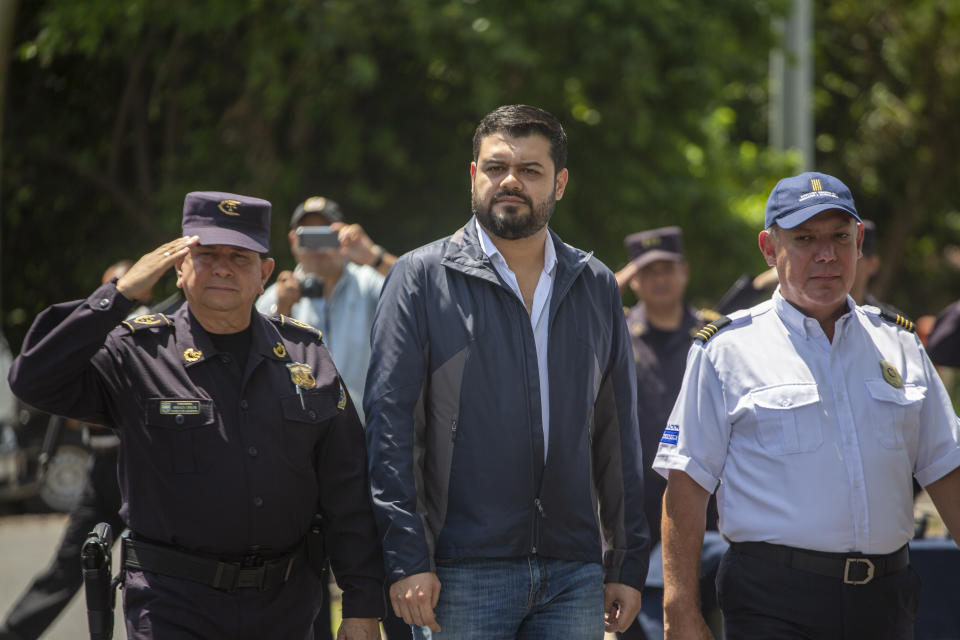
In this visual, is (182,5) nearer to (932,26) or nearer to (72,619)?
(72,619)

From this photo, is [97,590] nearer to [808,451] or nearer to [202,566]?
[202,566]

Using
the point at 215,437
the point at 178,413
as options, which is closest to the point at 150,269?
the point at 178,413

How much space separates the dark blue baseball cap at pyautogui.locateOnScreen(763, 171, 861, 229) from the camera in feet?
12.2

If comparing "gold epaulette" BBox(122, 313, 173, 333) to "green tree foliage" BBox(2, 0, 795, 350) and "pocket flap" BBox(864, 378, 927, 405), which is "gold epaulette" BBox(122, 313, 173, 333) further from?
"green tree foliage" BBox(2, 0, 795, 350)

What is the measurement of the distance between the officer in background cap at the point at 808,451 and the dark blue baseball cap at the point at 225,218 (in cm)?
145

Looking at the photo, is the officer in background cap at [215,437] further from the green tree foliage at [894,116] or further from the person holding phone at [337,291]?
the green tree foliage at [894,116]

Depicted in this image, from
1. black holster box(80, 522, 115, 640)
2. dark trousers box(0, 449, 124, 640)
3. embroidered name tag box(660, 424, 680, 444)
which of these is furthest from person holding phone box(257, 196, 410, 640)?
embroidered name tag box(660, 424, 680, 444)

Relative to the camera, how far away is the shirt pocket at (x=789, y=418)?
141 inches

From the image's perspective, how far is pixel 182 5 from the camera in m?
11.0

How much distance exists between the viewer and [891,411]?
3.63 metres

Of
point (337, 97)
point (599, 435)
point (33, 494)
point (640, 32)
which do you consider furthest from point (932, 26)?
point (599, 435)

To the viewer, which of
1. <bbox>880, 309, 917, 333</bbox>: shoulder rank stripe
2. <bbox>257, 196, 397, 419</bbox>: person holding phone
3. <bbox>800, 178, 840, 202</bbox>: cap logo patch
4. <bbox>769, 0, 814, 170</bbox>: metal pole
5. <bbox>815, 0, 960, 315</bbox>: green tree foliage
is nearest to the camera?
<bbox>800, 178, 840, 202</bbox>: cap logo patch

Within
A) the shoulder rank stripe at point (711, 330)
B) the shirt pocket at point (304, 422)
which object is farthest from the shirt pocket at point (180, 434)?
the shoulder rank stripe at point (711, 330)

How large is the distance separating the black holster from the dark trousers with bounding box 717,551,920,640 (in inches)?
75.3
